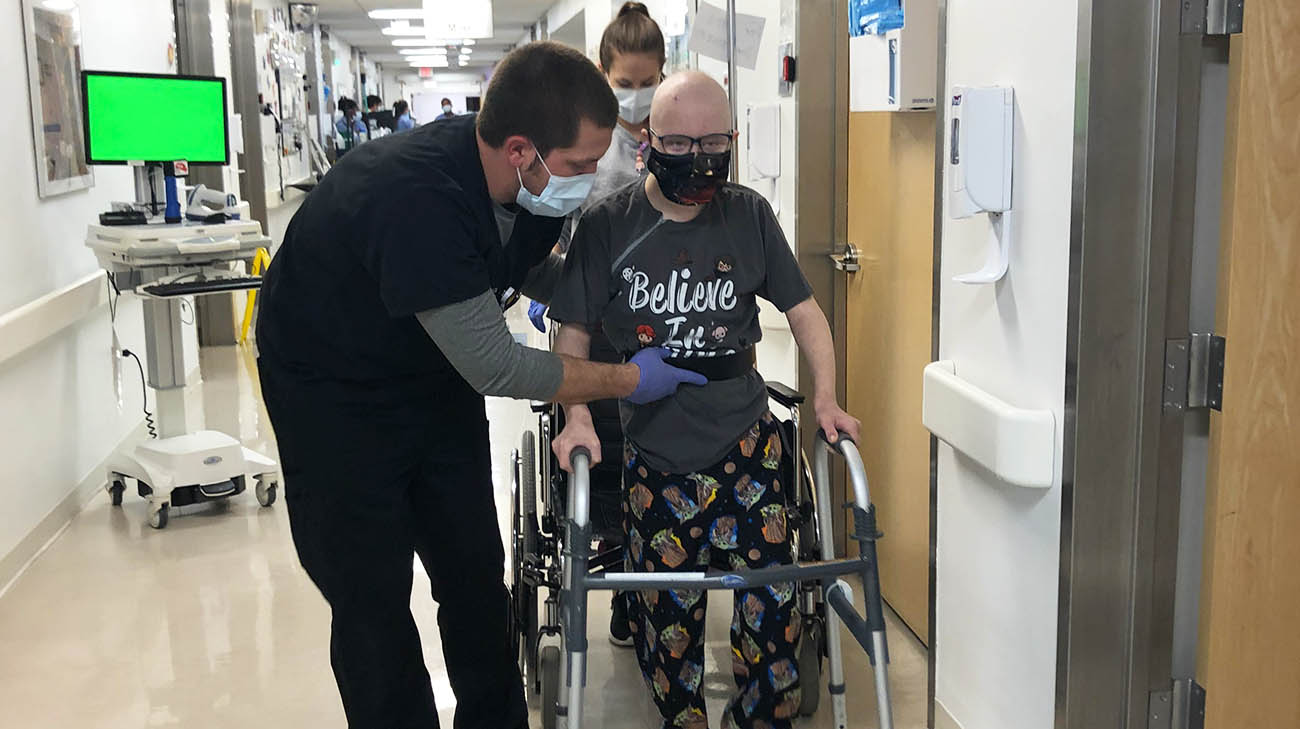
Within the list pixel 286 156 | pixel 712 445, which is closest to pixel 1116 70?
pixel 712 445

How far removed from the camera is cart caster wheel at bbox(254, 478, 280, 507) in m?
4.73

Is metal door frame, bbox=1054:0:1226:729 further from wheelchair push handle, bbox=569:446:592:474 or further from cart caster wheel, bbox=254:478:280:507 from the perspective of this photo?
cart caster wheel, bbox=254:478:280:507

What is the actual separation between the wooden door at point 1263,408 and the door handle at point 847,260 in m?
1.96

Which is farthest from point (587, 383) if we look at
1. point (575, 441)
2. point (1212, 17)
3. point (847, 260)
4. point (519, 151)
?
point (847, 260)

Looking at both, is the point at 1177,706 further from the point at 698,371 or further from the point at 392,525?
the point at 392,525

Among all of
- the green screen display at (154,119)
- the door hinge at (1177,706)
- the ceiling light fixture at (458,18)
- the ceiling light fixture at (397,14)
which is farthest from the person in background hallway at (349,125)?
the door hinge at (1177,706)

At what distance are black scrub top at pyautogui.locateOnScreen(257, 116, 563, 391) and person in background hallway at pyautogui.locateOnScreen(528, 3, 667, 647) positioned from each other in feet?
2.63

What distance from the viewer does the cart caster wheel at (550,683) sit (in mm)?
2688

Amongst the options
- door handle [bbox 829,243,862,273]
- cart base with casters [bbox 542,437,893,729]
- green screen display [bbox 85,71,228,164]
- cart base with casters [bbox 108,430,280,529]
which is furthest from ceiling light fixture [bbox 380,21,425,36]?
cart base with casters [bbox 542,437,893,729]

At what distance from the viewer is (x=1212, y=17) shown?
187 centimetres

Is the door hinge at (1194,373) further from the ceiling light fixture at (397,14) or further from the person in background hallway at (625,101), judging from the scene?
the ceiling light fixture at (397,14)

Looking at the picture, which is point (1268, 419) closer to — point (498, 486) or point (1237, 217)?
point (1237, 217)

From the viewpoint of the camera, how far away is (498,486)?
4.93 metres

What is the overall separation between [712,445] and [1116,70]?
100cm
